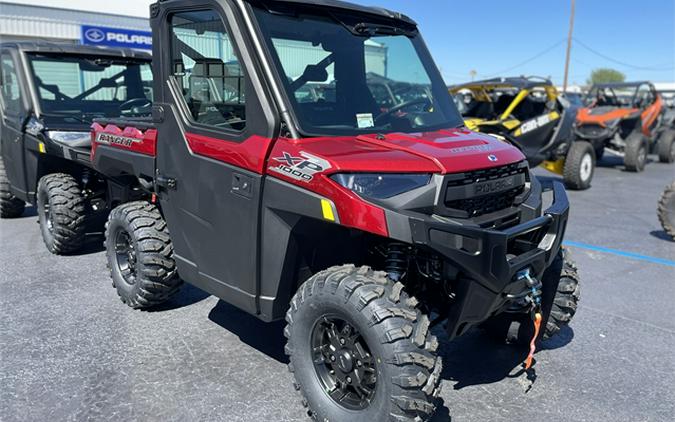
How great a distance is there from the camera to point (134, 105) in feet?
22.4

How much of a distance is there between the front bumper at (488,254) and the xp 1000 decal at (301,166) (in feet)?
1.79

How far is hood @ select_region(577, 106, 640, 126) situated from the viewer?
44.4 feet

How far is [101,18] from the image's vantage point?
21375mm

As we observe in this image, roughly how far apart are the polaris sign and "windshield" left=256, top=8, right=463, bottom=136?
1872 centimetres

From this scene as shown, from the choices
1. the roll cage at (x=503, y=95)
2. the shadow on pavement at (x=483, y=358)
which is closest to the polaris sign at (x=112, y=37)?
the roll cage at (x=503, y=95)

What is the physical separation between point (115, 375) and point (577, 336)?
3.22 metres

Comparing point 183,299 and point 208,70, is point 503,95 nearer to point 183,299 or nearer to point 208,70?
point 183,299

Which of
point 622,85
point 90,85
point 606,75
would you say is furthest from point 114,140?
point 606,75

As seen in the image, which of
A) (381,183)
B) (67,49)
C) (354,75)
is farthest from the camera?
(67,49)

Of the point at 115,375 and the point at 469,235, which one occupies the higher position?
the point at 469,235

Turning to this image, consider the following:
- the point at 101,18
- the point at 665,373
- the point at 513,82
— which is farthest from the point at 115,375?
the point at 101,18

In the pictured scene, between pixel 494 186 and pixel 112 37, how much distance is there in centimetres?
2068

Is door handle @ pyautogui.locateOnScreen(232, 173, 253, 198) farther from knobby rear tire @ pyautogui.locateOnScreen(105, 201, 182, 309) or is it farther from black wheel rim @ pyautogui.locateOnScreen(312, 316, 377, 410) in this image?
knobby rear tire @ pyautogui.locateOnScreen(105, 201, 182, 309)

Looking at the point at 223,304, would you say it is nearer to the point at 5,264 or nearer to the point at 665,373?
the point at 5,264
